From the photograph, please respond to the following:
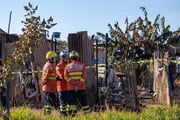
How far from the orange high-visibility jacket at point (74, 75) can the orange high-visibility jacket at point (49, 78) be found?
0.39 meters

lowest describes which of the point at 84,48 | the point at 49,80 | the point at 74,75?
the point at 49,80

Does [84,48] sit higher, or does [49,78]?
[84,48]

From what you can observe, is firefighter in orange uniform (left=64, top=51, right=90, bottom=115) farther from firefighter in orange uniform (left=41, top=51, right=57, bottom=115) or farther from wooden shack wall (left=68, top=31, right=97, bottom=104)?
wooden shack wall (left=68, top=31, right=97, bottom=104)

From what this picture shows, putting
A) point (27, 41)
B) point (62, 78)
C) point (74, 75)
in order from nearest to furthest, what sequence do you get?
point (27, 41)
point (74, 75)
point (62, 78)

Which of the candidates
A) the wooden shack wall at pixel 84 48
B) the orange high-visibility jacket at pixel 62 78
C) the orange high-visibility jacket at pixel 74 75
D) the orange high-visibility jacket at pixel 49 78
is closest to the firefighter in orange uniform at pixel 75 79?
the orange high-visibility jacket at pixel 74 75

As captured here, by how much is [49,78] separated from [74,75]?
0.71 meters

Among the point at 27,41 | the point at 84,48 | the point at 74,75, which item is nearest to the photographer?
the point at 27,41

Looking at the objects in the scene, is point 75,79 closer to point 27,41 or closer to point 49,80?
point 49,80

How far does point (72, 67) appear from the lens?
24.7ft

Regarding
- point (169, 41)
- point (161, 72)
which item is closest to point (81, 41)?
point (161, 72)

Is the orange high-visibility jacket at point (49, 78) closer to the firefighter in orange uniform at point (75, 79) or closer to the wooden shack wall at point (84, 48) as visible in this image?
the firefighter in orange uniform at point (75, 79)

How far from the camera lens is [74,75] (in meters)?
7.61

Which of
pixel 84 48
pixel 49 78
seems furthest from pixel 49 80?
pixel 84 48

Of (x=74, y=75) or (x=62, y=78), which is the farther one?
(x=62, y=78)
